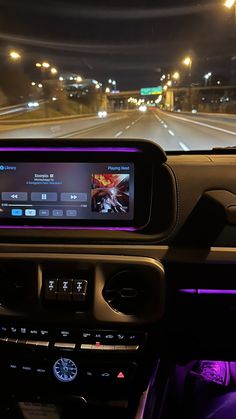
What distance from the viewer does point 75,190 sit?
8.52 feet

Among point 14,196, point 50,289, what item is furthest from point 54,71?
point 50,289

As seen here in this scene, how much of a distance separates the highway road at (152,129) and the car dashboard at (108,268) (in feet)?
1.18

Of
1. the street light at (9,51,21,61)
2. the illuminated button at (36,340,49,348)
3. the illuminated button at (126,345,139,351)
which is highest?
the street light at (9,51,21,61)

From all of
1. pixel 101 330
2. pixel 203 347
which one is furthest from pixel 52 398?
pixel 203 347

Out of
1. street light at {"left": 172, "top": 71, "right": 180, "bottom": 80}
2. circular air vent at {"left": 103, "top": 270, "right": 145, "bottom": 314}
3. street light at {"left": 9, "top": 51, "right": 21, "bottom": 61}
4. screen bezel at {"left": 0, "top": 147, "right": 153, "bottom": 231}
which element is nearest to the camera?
circular air vent at {"left": 103, "top": 270, "right": 145, "bottom": 314}

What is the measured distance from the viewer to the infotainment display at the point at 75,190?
258 centimetres

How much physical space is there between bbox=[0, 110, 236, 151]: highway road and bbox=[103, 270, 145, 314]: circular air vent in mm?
842

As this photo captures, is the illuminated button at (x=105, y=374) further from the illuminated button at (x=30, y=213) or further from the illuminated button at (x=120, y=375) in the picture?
the illuminated button at (x=30, y=213)

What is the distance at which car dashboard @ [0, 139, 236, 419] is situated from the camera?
7.87ft

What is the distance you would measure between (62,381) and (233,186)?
1.30 m

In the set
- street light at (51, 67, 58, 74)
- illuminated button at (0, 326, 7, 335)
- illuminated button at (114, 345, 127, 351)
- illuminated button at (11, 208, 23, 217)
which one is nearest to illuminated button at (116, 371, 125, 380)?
illuminated button at (114, 345, 127, 351)

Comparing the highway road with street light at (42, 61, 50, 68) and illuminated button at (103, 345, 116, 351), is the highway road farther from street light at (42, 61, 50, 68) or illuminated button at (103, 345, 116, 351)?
illuminated button at (103, 345, 116, 351)

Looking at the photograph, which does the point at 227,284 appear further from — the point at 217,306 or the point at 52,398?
the point at 52,398

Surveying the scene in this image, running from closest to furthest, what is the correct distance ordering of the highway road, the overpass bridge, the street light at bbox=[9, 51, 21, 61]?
1. the highway road
2. the street light at bbox=[9, 51, 21, 61]
3. the overpass bridge
